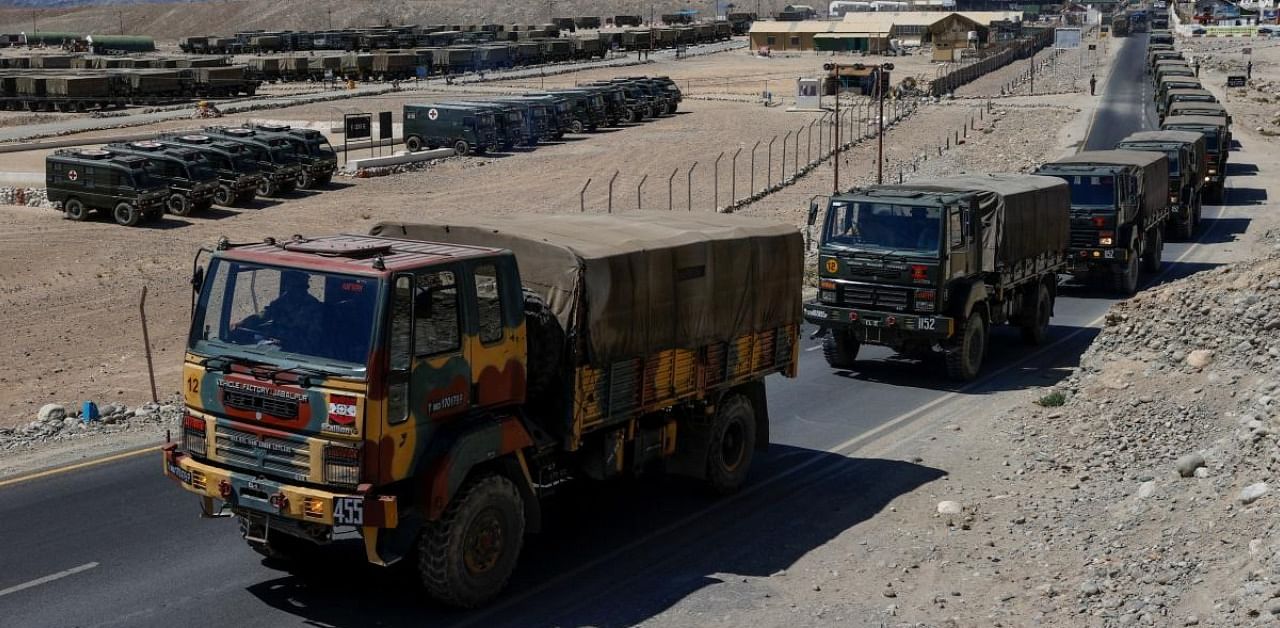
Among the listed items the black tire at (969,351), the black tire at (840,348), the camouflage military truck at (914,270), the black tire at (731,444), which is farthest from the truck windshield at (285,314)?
the black tire at (969,351)

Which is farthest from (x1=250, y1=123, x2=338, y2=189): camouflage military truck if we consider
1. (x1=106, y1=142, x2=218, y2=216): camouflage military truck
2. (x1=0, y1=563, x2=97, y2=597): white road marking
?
(x1=0, y1=563, x2=97, y2=597): white road marking

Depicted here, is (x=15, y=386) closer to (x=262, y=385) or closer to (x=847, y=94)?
(x=262, y=385)

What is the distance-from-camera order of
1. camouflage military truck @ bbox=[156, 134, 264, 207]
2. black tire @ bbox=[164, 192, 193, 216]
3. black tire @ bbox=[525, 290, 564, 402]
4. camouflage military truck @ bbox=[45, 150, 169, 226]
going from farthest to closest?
camouflage military truck @ bbox=[156, 134, 264, 207], black tire @ bbox=[164, 192, 193, 216], camouflage military truck @ bbox=[45, 150, 169, 226], black tire @ bbox=[525, 290, 564, 402]

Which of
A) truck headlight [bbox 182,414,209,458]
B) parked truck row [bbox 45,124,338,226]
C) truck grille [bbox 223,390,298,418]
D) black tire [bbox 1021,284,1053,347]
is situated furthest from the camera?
parked truck row [bbox 45,124,338,226]

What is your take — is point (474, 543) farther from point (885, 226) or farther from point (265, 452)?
point (885, 226)

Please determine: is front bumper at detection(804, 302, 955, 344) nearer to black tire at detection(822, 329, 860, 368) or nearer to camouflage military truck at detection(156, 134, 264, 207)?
black tire at detection(822, 329, 860, 368)

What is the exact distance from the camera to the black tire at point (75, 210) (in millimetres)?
42812

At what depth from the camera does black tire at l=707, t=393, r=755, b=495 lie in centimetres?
1463

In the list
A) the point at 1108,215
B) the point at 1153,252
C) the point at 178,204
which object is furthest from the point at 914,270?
the point at 178,204

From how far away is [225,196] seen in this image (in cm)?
4597

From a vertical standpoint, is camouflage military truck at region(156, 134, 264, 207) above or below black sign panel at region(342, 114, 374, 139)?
below

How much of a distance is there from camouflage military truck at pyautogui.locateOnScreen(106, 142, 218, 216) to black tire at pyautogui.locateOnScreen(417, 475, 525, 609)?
115 feet

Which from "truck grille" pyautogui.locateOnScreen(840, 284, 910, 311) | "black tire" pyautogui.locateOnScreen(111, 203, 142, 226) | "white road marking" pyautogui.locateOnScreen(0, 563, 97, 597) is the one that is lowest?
"white road marking" pyautogui.locateOnScreen(0, 563, 97, 597)

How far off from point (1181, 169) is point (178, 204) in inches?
1161
